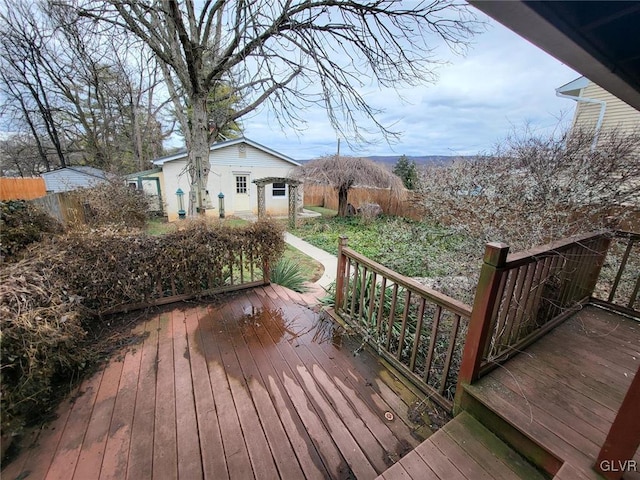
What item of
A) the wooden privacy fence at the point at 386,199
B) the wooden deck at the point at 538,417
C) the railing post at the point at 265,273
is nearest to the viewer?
the wooden deck at the point at 538,417

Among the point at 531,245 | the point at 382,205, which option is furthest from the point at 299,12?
the point at 382,205

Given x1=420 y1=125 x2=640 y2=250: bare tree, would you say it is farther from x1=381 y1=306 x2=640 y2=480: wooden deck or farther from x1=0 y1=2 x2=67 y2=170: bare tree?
x1=0 y1=2 x2=67 y2=170: bare tree

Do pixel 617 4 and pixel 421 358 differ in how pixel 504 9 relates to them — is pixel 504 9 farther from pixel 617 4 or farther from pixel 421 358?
pixel 421 358

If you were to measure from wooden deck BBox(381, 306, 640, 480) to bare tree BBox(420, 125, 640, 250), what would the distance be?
116cm

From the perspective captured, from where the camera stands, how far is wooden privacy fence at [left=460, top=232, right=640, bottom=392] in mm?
1671

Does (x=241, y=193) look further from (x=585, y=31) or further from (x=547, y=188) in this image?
(x=585, y=31)

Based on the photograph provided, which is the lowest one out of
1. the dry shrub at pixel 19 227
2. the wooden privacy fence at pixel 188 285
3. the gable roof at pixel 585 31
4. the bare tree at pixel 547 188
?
the wooden privacy fence at pixel 188 285

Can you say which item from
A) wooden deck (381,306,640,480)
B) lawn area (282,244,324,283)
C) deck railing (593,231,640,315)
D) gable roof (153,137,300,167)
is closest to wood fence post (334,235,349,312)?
wooden deck (381,306,640,480)

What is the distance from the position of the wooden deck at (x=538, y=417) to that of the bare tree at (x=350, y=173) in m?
9.11

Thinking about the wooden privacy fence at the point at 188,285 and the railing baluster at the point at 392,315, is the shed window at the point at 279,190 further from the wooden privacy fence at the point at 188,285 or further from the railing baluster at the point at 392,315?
the railing baluster at the point at 392,315

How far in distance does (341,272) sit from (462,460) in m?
1.88

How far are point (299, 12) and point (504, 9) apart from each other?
3.97 metres

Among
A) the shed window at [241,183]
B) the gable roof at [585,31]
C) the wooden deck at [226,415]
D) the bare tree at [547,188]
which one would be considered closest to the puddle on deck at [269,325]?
the wooden deck at [226,415]

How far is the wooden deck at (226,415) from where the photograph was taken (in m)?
1.55
